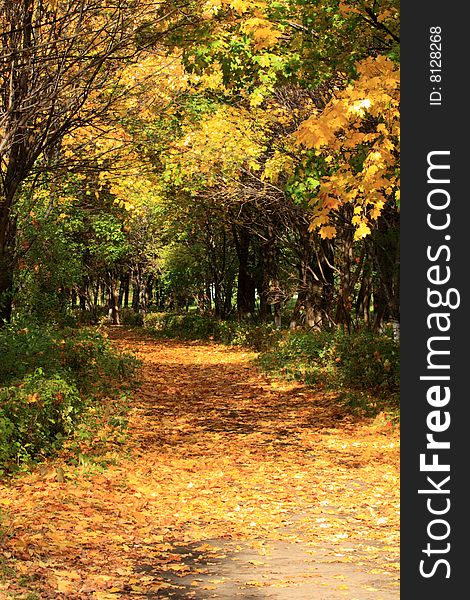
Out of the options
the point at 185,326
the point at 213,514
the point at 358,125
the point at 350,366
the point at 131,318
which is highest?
the point at 358,125

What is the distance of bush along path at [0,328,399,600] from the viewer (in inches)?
268

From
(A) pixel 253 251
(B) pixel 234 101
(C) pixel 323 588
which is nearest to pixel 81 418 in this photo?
(C) pixel 323 588

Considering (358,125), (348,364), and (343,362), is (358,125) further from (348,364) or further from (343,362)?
(343,362)

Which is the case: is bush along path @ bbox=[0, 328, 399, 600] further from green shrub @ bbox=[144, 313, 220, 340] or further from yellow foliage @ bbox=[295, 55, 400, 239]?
green shrub @ bbox=[144, 313, 220, 340]

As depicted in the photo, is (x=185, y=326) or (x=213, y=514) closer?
(x=213, y=514)

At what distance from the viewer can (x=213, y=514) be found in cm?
912

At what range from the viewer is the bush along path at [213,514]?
680 cm

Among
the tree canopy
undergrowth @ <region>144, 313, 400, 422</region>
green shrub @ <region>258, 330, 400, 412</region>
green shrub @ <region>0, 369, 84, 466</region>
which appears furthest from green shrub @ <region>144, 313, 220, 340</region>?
green shrub @ <region>0, 369, 84, 466</region>

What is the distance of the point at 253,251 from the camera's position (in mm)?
35906

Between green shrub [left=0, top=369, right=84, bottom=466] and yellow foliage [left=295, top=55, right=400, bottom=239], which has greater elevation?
yellow foliage [left=295, top=55, right=400, bottom=239]

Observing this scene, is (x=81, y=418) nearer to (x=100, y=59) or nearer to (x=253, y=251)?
(x=100, y=59)

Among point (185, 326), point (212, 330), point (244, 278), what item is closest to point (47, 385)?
point (244, 278)

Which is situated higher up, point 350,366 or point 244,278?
point 244,278

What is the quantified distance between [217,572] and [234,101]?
14.6m
